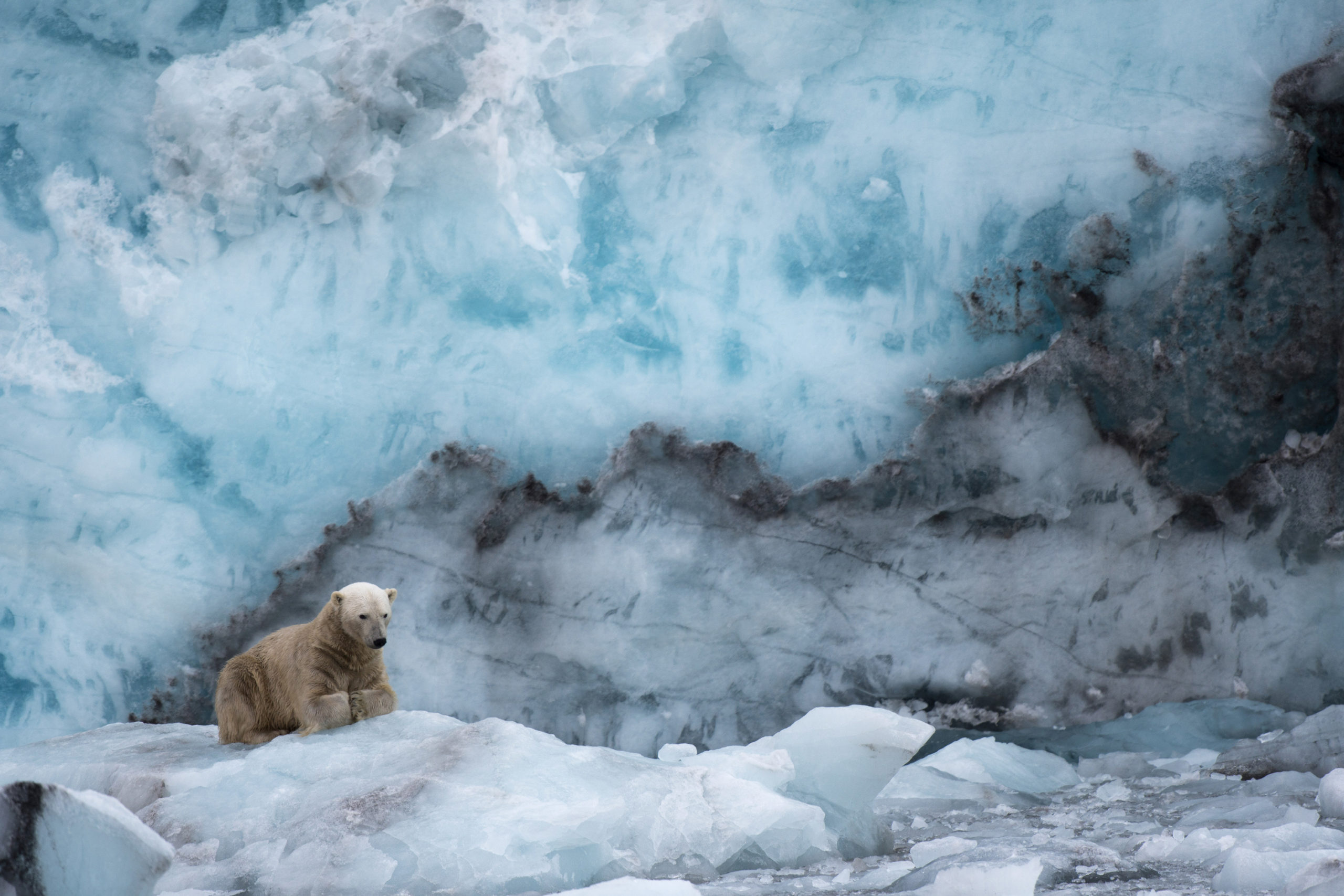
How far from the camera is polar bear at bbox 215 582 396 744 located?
305 cm

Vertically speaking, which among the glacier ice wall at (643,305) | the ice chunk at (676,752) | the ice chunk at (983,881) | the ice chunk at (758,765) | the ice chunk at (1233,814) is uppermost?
the glacier ice wall at (643,305)

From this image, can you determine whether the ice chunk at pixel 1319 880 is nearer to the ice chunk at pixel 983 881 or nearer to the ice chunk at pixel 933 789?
A: the ice chunk at pixel 983 881

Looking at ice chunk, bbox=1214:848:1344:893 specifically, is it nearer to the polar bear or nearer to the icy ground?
the icy ground

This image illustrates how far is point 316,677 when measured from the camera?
3.07 metres

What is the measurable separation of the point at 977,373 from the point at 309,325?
2.44m

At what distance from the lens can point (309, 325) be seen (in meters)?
3.90

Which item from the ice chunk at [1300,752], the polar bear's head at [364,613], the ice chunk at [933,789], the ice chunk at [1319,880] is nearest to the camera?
the ice chunk at [1319,880]

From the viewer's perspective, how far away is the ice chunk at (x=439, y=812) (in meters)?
2.46

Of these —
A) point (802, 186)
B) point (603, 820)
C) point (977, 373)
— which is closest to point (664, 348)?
point (802, 186)

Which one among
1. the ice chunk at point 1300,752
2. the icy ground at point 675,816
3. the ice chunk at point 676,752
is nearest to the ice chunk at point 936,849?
the icy ground at point 675,816

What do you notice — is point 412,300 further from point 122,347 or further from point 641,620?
point 641,620

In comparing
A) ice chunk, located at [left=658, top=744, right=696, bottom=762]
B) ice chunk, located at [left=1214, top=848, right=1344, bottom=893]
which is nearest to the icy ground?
ice chunk, located at [left=1214, top=848, right=1344, bottom=893]

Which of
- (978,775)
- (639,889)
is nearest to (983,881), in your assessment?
(639,889)

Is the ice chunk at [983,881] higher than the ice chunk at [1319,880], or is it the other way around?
the ice chunk at [1319,880]
